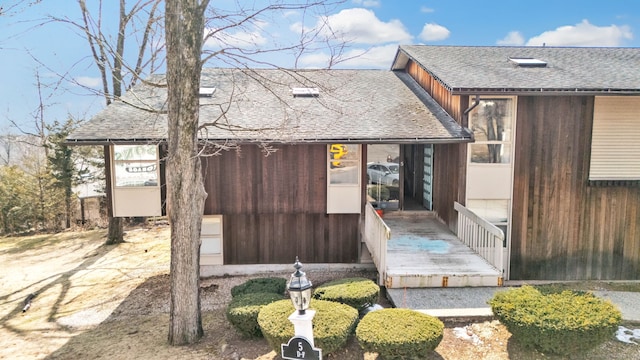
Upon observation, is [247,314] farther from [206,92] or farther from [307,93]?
[206,92]

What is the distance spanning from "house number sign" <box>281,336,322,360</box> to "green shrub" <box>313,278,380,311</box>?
1849 millimetres

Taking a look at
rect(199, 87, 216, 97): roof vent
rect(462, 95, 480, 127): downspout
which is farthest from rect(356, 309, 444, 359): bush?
rect(199, 87, 216, 97): roof vent

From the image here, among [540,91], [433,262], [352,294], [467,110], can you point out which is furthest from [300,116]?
[540,91]

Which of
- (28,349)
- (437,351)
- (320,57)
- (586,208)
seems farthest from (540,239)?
(28,349)

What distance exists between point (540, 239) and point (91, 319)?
9.82 metres

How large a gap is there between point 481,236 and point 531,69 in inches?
184

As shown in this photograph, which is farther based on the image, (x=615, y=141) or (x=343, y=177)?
(x=343, y=177)

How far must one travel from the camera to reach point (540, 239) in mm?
8867

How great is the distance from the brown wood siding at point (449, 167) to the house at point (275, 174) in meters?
0.36

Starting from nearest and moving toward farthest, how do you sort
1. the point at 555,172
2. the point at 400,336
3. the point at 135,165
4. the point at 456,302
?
1. the point at 400,336
2. the point at 456,302
3. the point at 555,172
4. the point at 135,165

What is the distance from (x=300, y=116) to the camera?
9391 mm

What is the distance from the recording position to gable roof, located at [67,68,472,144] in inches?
A: 330

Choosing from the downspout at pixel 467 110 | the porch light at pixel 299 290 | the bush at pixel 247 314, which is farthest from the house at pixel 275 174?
the porch light at pixel 299 290

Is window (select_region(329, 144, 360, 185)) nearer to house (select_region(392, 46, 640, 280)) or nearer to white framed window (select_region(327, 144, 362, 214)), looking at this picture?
white framed window (select_region(327, 144, 362, 214))
